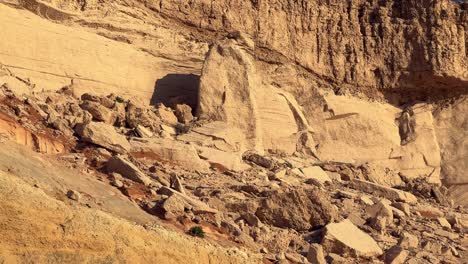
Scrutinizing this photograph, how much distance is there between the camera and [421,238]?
16.3 m

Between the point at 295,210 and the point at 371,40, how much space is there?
1447 cm

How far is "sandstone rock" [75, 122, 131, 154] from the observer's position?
15.6m

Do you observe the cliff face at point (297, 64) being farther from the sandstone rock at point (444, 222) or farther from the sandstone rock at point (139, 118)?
the sandstone rock at point (444, 222)

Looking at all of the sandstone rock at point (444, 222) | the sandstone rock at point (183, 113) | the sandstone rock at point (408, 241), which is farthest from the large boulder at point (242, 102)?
the sandstone rock at point (408, 241)

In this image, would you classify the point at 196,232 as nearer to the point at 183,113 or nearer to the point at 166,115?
the point at 166,115

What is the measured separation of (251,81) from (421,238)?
7870 millimetres

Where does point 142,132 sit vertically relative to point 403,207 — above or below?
above

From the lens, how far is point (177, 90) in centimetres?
2308

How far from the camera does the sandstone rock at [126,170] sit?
14062mm

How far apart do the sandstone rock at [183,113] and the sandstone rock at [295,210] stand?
6.87m

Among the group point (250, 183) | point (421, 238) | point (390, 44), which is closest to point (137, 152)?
point (250, 183)

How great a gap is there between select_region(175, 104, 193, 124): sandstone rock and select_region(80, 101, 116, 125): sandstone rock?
264 centimetres

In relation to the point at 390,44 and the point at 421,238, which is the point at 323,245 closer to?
the point at 421,238

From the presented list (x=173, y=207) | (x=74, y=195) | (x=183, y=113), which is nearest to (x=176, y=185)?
(x=173, y=207)
